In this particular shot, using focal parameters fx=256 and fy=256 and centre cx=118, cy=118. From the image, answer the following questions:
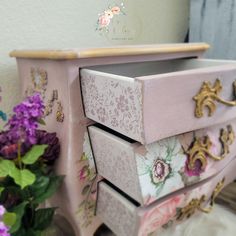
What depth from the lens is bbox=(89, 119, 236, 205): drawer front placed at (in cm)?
40

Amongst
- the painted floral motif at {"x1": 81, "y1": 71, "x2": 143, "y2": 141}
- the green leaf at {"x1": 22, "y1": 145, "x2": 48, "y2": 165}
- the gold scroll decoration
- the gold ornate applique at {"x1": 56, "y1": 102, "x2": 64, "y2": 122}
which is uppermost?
the painted floral motif at {"x1": 81, "y1": 71, "x2": 143, "y2": 141}

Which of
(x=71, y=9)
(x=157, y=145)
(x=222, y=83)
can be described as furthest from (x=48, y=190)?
(x=71, y=9)

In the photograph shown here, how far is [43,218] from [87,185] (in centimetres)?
10

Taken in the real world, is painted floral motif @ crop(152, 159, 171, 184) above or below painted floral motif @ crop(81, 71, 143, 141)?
below

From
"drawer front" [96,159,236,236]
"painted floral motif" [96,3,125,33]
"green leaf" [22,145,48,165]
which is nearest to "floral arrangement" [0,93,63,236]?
"green leaf" [22,145,48,165]

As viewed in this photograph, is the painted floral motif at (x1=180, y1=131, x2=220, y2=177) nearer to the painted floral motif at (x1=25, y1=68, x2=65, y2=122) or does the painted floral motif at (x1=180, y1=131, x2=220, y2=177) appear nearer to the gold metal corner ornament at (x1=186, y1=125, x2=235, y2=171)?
the gold metal corner ornament at (x1=186, y1=125, x2=235, y2=171)

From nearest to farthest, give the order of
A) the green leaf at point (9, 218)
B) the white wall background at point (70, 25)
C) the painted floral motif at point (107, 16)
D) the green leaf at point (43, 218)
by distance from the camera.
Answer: the green leaf at point (9, 218)
the green leaf at point (43, 218)
the white wall background at point (70, 25)
the painted floral motif at point (107, 16)

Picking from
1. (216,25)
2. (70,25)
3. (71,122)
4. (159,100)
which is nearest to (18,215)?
(71,122)

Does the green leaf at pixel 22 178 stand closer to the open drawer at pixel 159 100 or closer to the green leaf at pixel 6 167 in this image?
the green leaf at pixel 6 167

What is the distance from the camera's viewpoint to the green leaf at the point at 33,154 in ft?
1.34

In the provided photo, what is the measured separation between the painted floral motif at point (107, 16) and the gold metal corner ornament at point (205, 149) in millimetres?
471

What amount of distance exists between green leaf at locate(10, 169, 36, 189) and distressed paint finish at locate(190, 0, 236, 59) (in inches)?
28.0

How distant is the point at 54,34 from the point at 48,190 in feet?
1.41

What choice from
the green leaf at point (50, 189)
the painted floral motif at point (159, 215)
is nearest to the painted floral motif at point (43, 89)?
the green leaf at point (50, 189)
